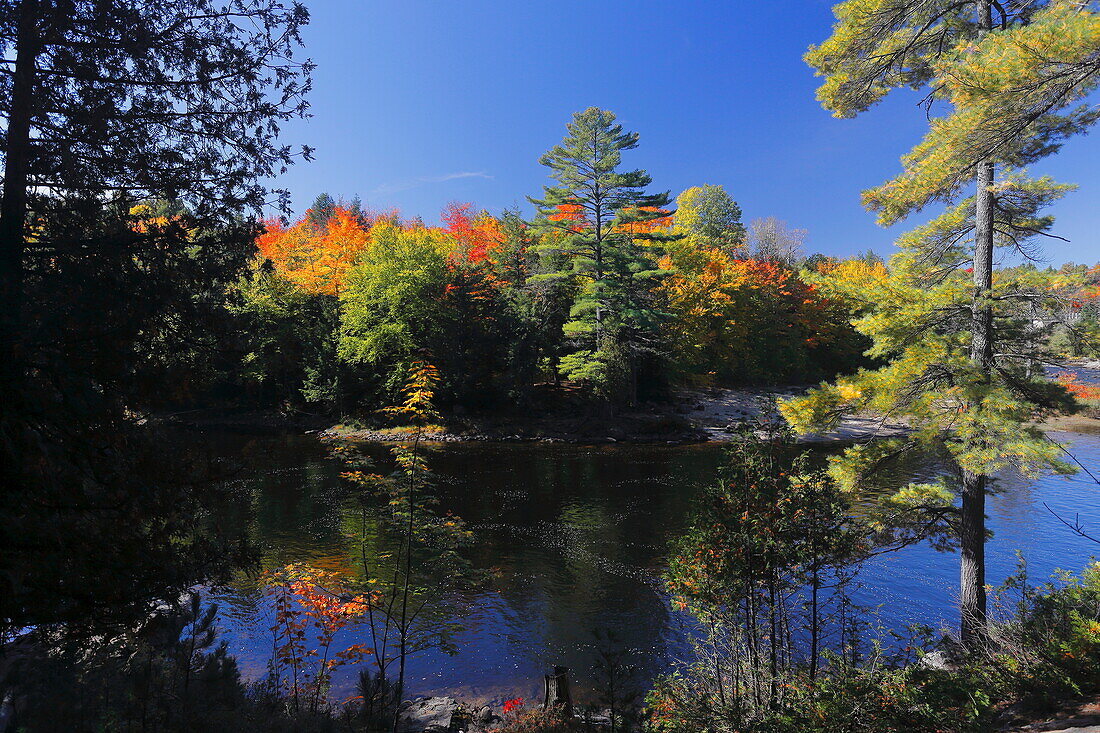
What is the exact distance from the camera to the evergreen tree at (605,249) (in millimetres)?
30688

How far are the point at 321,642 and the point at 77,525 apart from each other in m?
6.07

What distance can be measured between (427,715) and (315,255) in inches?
1456

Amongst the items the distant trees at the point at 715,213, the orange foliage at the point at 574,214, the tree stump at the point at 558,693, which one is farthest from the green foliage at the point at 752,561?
the distant trees at the point at 715,213

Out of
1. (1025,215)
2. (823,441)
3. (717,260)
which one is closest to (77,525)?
(1025,215)

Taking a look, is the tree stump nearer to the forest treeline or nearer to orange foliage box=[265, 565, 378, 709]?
orange foliage box=[265, 565, 378, 709]

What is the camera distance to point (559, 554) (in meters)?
13.8

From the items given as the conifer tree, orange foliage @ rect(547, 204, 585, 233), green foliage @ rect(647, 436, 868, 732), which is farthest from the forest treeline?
green foliage @ rect(647, 436, 868, 732)

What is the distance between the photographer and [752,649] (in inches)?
236

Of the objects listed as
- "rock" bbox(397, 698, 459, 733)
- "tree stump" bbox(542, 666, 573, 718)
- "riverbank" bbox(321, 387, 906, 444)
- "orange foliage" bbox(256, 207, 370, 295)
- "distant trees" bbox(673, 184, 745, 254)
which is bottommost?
"rock" bbox(397, 698, 459, 733)

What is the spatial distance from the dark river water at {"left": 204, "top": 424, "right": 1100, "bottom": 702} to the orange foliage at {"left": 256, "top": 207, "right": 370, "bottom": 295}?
16496 mm

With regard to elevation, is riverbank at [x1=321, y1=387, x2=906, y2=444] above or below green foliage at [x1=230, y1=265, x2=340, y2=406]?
below

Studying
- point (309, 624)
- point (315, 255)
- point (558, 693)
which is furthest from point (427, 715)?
point (315, 255)

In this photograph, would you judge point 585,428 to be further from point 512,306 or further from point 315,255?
point 315,255

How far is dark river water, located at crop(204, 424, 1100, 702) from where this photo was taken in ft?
30.5
